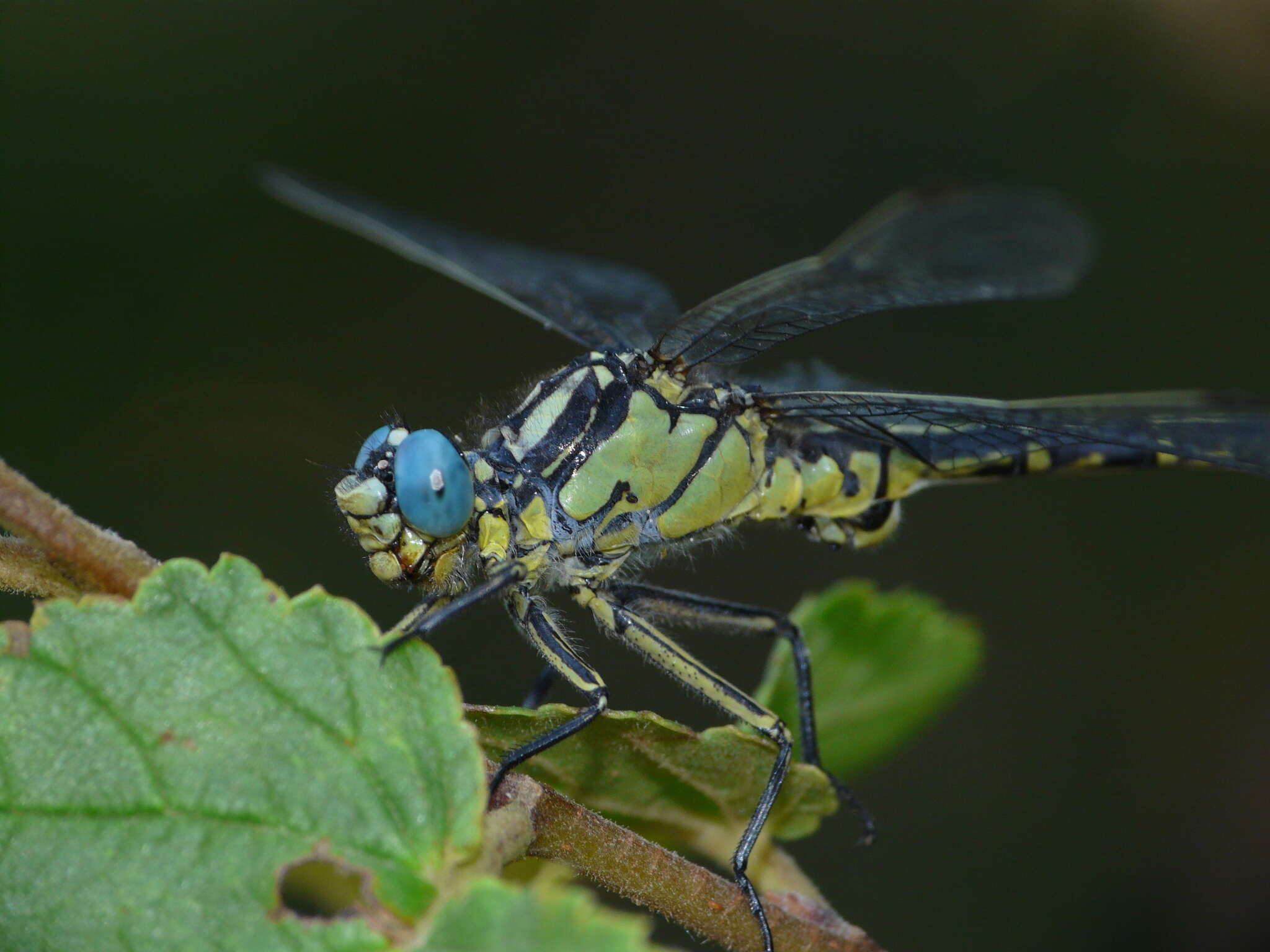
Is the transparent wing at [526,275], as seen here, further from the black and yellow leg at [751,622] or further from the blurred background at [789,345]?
the blurred background at [789,345]

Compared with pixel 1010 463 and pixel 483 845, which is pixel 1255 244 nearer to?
pixel 1010 463

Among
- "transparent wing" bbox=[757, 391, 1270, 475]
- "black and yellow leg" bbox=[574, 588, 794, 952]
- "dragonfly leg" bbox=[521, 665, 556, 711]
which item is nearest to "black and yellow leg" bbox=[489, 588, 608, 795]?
"black and yellow leg" bbox=[574, 588, 794, 952]

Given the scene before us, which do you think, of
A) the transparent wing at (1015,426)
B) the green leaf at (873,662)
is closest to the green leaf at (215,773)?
the green leaf at (873,662)

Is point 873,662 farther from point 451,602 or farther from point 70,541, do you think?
point 70,541

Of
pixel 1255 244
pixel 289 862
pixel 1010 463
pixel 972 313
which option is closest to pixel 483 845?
pixel 289 862

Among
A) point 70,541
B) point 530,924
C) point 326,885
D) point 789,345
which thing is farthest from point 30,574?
point 789,345

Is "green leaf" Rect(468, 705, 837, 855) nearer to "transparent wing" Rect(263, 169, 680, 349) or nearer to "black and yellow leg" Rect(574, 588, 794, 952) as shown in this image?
Answer: "black and yellow leg" Rect(574, 588, 794, 952)
